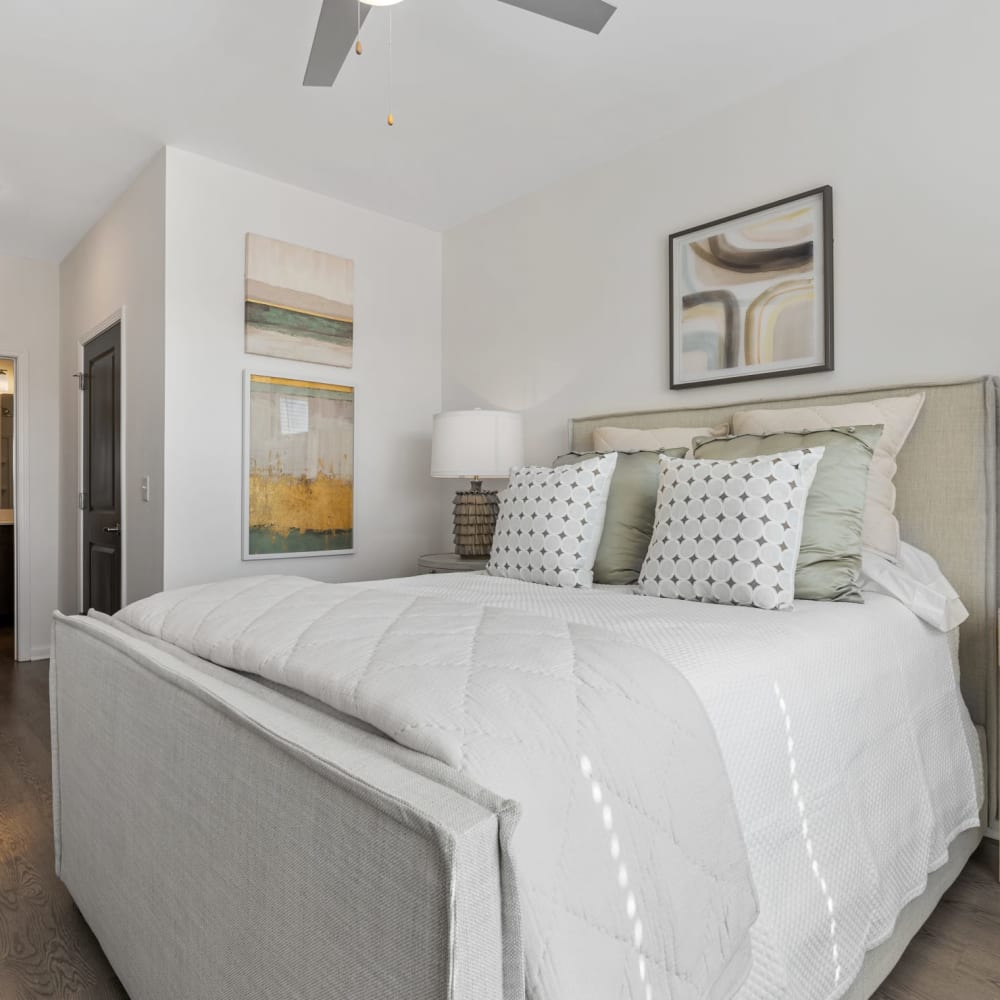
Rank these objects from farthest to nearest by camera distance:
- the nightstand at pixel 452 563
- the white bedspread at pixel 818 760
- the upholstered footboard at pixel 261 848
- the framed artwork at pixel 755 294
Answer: the nightstand at pixel 452 563 < the framed artwork at pixel 755 294 < the white bedspread at pixel 818 760 < the upholstered footboard at pixel 261 848

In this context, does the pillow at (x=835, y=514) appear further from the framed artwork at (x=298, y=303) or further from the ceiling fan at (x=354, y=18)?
the framed artwork at (x=298, y=303)

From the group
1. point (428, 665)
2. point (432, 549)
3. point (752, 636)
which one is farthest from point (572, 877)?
point (432, 549)

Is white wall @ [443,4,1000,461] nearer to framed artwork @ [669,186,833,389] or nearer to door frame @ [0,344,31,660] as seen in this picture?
framed artwork @ [669,186,833,389]

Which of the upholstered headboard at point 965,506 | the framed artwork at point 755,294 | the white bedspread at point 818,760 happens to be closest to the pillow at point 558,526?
the white bedspread at point 818,760

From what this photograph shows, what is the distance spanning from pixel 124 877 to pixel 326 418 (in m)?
2.57

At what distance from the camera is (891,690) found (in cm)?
158

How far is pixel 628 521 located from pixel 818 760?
113cm

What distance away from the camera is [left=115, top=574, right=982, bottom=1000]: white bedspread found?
1.11 m

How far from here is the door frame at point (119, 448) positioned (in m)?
3.51

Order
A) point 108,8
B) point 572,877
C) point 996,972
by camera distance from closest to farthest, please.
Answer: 1. point 572,877
2. point 996,972
3. point 108,8

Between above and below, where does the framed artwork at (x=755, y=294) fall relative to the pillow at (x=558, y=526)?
above

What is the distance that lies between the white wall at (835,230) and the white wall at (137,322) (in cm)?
Result: 160

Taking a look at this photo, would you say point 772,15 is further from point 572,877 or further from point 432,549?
Result: point 432,549

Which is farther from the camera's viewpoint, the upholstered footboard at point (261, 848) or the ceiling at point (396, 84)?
the ceiling at point (396, 84)
